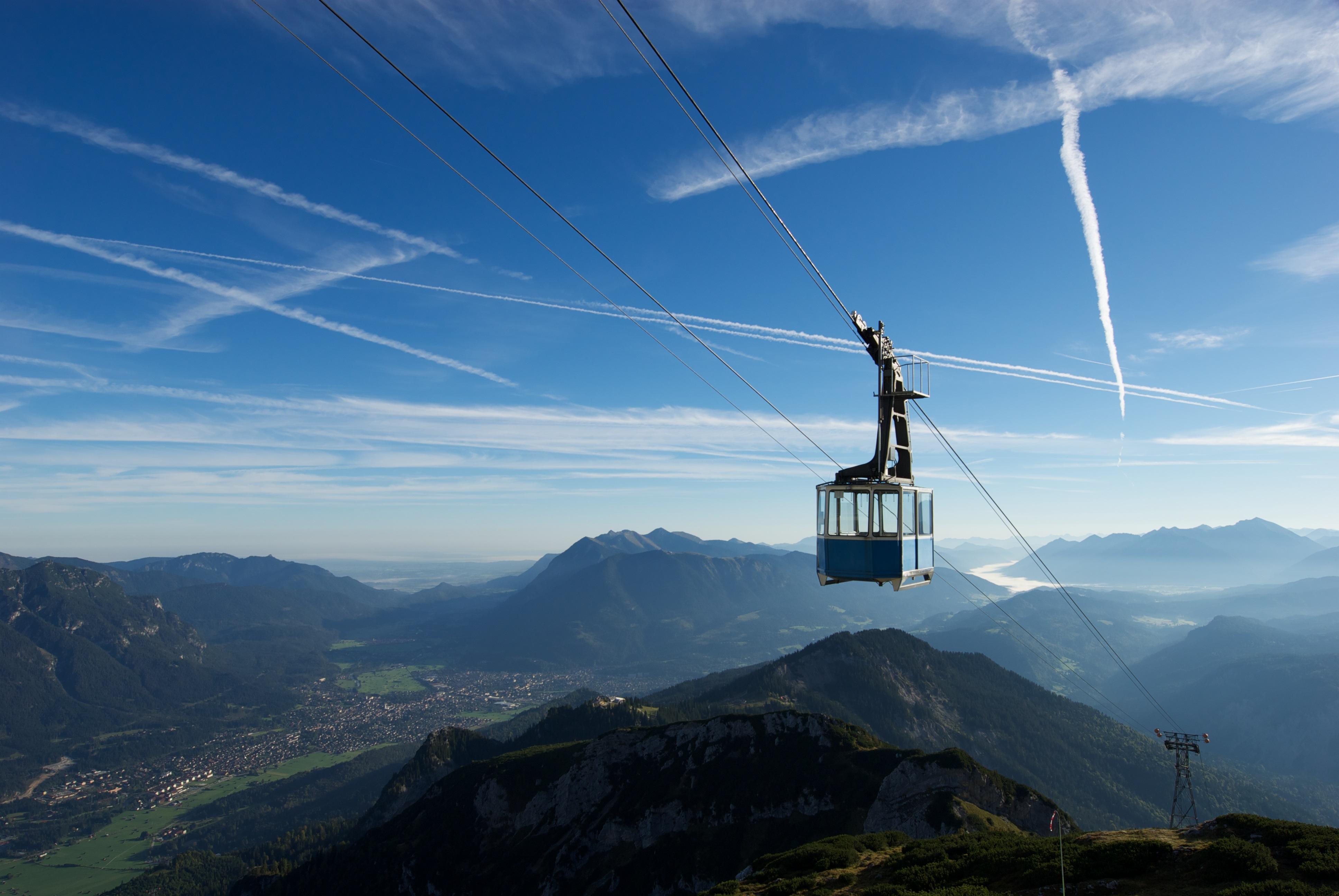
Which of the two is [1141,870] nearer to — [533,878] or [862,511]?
[862,511]

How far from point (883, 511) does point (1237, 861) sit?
2391 cm

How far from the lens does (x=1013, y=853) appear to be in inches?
1526

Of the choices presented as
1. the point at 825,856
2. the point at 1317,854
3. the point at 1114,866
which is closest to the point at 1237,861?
the point at 1317,854

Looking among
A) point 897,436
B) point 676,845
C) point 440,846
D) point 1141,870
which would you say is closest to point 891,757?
point 676,845

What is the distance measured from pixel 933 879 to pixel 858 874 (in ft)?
29.6

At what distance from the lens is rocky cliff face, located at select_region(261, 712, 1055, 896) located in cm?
9344

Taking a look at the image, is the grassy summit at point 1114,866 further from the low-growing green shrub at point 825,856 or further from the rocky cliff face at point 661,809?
the rocky cliff face at point 661,809

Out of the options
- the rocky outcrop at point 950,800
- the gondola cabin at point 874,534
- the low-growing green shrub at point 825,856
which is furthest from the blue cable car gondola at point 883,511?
the rocky outcrop at point 950,800

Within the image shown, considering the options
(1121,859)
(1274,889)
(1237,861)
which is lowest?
(1121,859)

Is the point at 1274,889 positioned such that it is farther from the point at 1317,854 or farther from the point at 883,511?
the point at 883,511

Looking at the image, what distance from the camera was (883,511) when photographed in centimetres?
3097

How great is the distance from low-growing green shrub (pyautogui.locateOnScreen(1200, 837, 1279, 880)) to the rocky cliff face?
61.1 metres

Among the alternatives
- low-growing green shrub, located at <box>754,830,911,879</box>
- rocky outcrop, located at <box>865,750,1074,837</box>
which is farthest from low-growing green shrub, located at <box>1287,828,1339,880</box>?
rocky outcrop, located at <box>865,750,1074,837</box>

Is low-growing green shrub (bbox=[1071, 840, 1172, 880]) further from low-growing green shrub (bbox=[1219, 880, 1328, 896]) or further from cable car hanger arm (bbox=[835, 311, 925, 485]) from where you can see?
cable car hanger arm (bbox=[835, 311, 925, 485])
